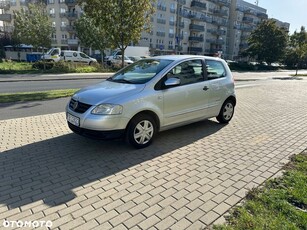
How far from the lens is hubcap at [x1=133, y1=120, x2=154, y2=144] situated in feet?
14.7

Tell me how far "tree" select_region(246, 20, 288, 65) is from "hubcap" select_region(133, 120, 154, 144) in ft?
163

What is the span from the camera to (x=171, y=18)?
56312 mm

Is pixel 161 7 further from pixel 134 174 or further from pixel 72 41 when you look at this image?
pixel 134 174

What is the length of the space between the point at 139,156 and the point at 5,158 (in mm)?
2276

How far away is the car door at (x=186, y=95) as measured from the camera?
482 centimetres

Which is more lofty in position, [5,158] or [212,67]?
[212,67]

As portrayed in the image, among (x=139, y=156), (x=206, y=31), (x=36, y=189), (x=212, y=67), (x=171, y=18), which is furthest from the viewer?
(x=206, y=31)

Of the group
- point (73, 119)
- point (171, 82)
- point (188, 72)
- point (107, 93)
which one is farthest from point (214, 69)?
point (73, 119)

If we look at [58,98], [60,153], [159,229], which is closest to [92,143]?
[60,153]

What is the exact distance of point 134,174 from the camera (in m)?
3.69

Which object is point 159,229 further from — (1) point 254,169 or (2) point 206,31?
(2) point 206,31

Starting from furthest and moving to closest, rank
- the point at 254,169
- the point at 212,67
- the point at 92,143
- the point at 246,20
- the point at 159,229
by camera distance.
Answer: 1. the point at 246,20
2. the point at 212,67
3. the point at 92,143
4. the point at 254,169
5. the point at 159,229

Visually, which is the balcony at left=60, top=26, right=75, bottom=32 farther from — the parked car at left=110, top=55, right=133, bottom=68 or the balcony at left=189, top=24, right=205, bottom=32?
the balcony at left=189, top=24, right=205, bottom=32

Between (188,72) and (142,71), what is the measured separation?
1.00 meters
